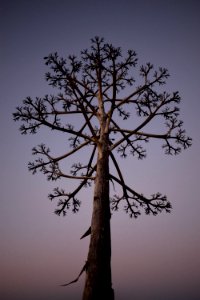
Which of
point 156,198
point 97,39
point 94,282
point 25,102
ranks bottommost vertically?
point 94,282

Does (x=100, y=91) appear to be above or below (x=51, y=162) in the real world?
above

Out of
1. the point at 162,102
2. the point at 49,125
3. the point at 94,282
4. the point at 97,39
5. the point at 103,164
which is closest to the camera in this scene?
the point at 94,282

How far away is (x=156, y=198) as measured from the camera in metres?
6.77

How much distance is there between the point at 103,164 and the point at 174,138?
2.25 metres

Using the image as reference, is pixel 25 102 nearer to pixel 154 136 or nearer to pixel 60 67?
pixel 60 67

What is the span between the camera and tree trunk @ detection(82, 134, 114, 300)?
14.0 feet

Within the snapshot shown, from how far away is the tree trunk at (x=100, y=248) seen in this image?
4273mm

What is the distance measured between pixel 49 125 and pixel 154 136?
2591 millimetres

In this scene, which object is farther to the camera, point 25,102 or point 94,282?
point 25,102

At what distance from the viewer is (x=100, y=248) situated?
4.66 metres

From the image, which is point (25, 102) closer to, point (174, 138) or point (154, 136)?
point (154, 136)

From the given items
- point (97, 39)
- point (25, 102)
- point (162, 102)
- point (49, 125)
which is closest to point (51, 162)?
point (49, 125)

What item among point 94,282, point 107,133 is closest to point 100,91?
point 107,133

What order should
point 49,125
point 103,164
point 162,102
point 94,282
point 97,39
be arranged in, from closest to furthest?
1. point 94,282
2. point 103,164
3. point 49,125
4. point 162,102
5. point 97,39
